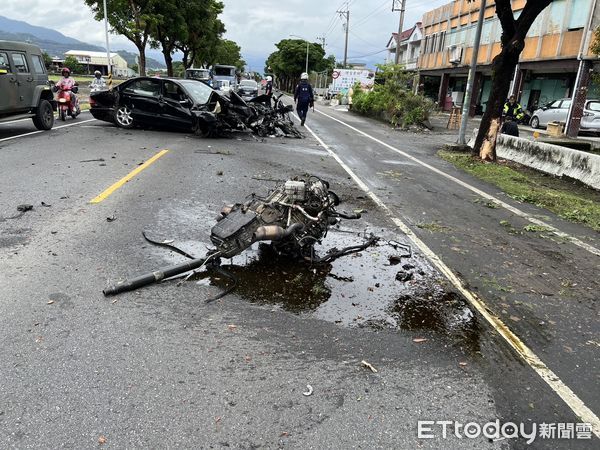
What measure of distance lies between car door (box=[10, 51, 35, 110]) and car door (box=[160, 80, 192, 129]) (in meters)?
3.38

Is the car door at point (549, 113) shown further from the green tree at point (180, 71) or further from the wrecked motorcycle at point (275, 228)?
the green tree at point (180, 71)

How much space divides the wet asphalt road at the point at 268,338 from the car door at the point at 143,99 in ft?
25.8

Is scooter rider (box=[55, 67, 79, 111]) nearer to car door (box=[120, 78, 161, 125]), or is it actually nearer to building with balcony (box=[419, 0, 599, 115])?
car door (box=[120, 78, 161, 125])

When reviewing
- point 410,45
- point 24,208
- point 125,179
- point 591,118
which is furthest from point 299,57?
point 24,208

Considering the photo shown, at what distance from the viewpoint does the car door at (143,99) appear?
14047mm

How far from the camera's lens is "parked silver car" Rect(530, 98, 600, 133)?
22.5 metres

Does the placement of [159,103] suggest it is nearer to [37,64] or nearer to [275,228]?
[37,64]

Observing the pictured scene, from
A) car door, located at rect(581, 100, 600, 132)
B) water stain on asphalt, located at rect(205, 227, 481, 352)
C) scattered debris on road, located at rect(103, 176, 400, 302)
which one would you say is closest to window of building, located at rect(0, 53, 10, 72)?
scattered debris on road, located at rect(103, 176, 400, 302)

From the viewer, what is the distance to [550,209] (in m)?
8.07

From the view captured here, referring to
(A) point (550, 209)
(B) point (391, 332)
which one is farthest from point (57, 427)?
(A) point (550, 209)

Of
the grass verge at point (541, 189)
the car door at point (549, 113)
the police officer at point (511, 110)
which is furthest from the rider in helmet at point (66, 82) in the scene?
the car door at point (549, 113)

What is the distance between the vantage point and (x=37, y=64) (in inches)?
515

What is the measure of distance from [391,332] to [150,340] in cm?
182

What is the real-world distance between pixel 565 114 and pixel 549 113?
123 centimetres
